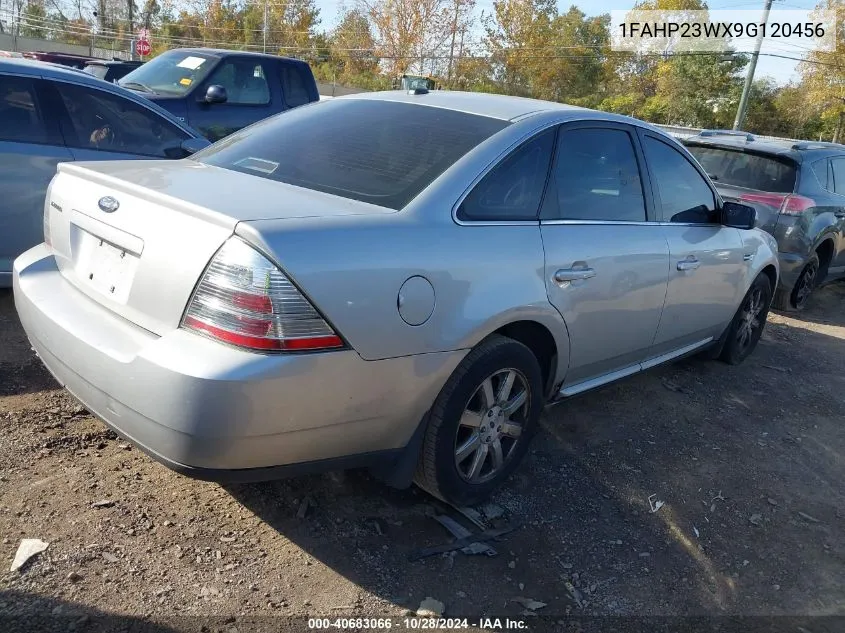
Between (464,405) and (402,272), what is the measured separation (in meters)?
0.66

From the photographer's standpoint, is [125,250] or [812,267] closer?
[125,250]

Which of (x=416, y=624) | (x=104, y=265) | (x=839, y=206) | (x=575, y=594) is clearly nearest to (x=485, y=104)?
(x=104, y=265)

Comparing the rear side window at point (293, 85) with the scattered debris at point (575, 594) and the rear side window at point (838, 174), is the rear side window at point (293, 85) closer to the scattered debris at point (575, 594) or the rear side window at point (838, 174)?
the rear side window at point (838, 174)

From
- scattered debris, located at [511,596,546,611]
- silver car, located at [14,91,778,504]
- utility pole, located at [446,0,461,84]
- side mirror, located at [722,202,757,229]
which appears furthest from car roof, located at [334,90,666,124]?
utility pole, located at [446,0,461,84]

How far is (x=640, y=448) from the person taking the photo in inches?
159

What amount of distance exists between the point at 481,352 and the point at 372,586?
0.95m

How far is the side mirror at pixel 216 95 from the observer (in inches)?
313

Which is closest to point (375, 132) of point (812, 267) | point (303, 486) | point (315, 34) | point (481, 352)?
point (481, 352)

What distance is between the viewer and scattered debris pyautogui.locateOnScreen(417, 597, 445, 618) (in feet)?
8.38

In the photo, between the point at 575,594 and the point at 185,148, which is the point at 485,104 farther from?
the point at 185,148

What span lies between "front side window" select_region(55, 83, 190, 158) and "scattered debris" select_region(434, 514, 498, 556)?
3579 mm

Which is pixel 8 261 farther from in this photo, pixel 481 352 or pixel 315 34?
pixel 315 34

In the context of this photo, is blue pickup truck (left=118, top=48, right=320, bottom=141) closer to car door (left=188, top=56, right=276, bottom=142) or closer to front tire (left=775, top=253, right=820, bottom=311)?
car door (left=188, top=56, right=276, bottom=142)

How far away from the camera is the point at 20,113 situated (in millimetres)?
4734
